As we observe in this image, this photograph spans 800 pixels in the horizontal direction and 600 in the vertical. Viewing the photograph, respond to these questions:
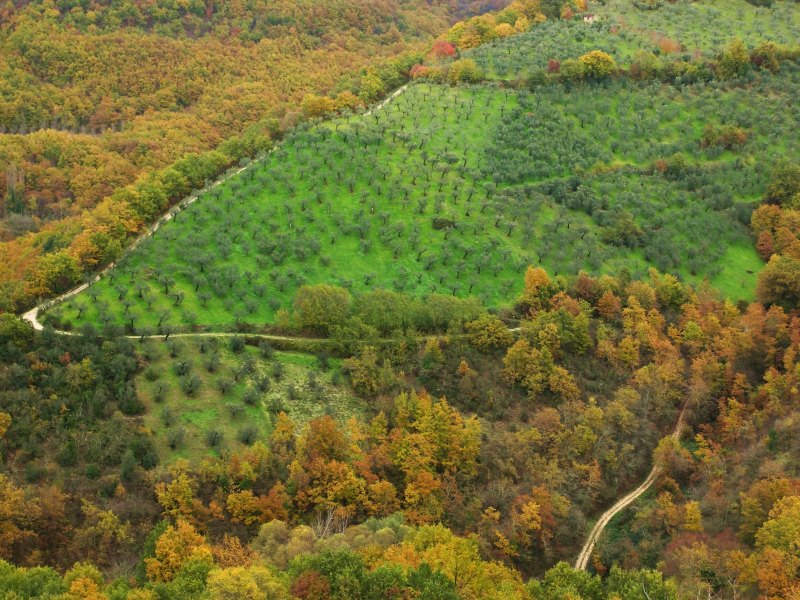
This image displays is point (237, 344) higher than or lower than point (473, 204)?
lower

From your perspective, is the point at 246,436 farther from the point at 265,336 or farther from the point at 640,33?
the point at 640,33

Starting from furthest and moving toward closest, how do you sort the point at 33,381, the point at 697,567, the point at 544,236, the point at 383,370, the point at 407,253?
the point at 544,236 → the point at 407,253 → the point at 383,370 → the point at 33,381 → the point at 697,567

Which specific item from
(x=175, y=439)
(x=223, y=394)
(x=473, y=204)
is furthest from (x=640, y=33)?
(x=175, y=439)

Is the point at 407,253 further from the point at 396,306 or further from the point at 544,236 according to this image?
the point at 544,236

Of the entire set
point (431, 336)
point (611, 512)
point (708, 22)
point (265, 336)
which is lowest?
point (611, 512)

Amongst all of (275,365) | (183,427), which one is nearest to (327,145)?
(275,365)

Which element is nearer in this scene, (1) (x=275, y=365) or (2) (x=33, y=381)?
(2) (x=33, y=381)
